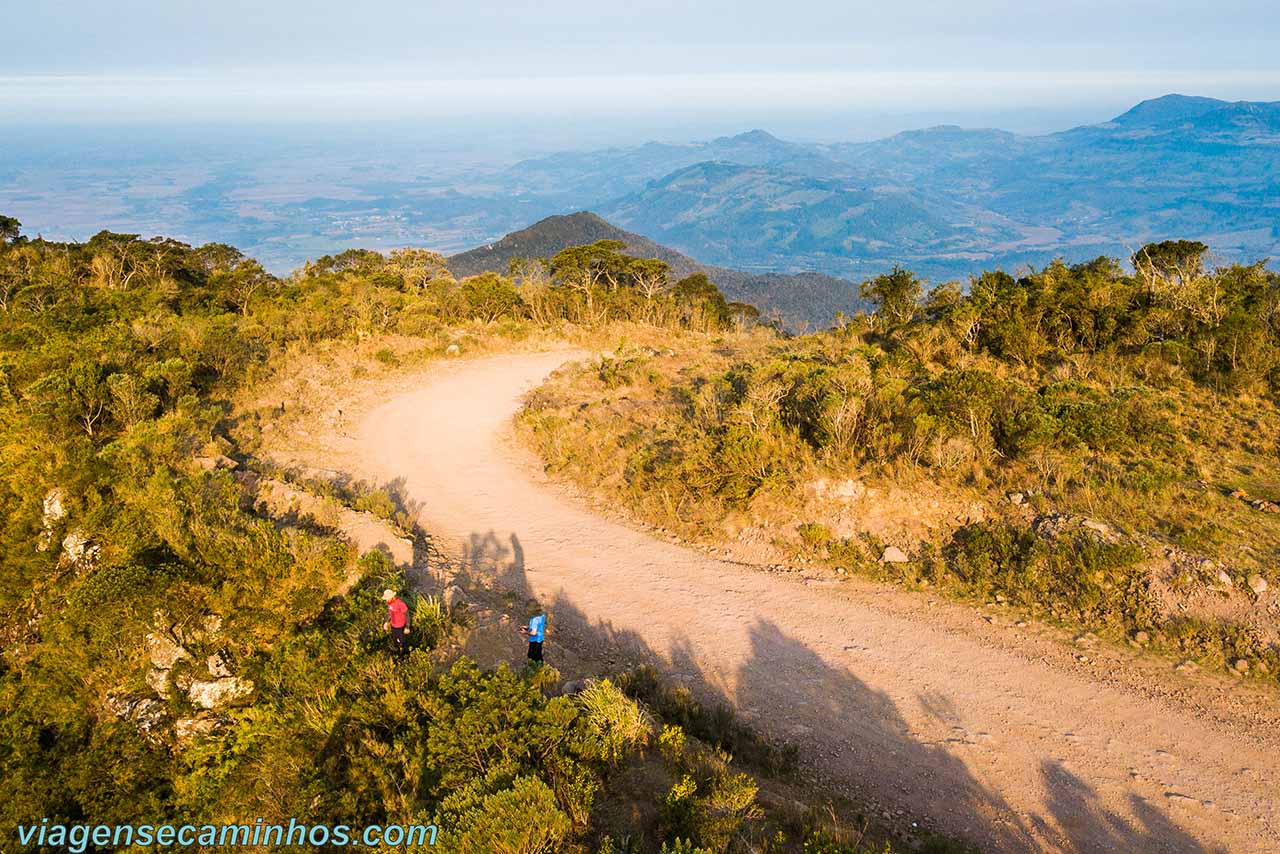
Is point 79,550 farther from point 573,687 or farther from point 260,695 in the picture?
point 573,687

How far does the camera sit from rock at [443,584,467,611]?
8922 mm

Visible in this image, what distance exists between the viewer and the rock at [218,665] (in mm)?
7409

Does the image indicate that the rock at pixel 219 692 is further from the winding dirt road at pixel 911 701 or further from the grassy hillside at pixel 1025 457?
the grassy hillside at pixel 1025 457

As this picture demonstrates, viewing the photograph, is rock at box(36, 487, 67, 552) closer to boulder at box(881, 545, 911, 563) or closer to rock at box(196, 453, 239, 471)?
rock at box(196, 453, 239, 471)

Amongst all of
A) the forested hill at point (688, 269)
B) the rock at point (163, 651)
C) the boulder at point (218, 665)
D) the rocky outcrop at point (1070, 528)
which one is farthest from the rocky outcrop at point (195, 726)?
the forested hill at point (688, 269)

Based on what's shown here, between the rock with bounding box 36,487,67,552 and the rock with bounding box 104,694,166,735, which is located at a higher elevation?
the rock with bounding box 36,487,67,552

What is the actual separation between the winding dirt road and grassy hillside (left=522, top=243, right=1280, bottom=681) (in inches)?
42.4

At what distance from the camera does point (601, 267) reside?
32062mm

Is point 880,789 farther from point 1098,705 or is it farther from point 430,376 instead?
point 430,376

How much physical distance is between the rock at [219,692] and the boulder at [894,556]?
830 cm

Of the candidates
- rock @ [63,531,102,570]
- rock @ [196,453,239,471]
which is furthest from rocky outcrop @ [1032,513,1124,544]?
rock @ [196,453,239,471]

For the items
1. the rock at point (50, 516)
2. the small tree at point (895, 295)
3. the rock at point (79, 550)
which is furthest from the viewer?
the small tree at point (895, 295)

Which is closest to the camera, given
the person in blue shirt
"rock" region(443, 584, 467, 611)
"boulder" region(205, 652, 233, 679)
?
"boulder" region(205, 652, 233, 679)

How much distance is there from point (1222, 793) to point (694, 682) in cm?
490
